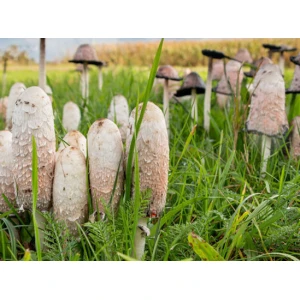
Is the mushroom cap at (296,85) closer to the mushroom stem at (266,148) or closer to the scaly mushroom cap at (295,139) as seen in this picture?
the scaly mushroom cap at (295,139)

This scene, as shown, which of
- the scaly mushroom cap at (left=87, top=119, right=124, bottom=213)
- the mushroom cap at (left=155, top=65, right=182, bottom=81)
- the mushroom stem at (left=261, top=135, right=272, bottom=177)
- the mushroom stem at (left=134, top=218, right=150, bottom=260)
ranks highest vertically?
the mushroom cap at (left=155, top=65, right=182, bottom=81)

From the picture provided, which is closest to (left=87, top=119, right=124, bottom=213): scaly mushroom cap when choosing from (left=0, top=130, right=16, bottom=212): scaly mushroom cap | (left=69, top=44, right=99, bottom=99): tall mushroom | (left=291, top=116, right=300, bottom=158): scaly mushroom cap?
(left=0, top=130, right=16, bottom=212): scaly mushroom cap

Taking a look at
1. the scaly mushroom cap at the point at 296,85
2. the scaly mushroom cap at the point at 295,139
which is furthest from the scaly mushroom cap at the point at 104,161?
the scaly mushroom cap at the point at 296,85

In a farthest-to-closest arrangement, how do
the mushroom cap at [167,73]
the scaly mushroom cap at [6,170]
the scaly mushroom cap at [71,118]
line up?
the scaly mushroom cap at [71,118] < the mushroom cap at [167,73] < the scaly mushroom cap at [6,170]

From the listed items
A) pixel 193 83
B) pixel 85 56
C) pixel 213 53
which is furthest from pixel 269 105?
pixel 85 56

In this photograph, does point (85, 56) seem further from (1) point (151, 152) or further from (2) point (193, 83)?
(1) point (151, 152)

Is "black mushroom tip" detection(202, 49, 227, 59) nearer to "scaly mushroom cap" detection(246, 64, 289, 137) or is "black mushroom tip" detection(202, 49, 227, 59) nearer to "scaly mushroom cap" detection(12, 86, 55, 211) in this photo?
"scaly mushroom cap" detection(246, 64, 289, 137)
